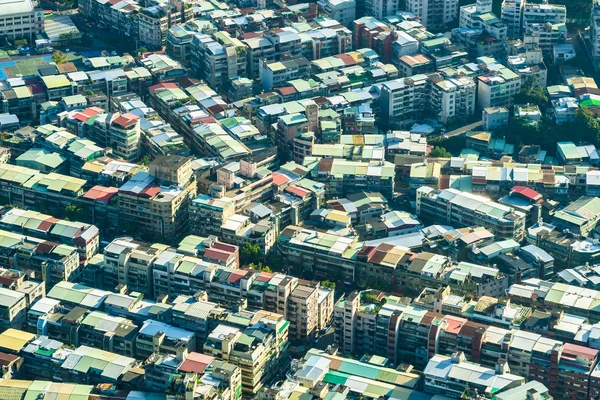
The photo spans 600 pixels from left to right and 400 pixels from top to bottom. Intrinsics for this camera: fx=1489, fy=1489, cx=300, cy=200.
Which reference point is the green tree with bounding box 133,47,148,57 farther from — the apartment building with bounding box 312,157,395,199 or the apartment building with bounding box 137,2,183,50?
the apartment building with bounding box 312,157,395,199

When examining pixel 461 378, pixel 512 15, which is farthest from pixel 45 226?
pixel 512 15

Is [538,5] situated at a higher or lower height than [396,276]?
higher

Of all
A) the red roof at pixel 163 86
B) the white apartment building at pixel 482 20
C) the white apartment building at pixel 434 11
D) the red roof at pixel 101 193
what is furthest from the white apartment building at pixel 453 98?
the red roof at pixel 101 193

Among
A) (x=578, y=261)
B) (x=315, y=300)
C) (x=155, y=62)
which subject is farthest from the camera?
(x=155, y=62)

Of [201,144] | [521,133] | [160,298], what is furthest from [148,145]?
[521,133]

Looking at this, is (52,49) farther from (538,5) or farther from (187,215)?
(538,5)

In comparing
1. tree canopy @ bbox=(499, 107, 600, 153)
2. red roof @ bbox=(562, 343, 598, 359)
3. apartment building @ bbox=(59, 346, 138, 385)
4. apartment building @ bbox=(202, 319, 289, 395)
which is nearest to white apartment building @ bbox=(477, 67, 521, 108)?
tree canopy @ bbox=(499, 107, 600, 153)

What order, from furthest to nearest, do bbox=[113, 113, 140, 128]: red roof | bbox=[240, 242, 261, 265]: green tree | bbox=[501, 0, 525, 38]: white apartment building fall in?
bbox=[501, 0, 525, 38]: white apartment building
bbox=[113, 113, 140, 128]: red roof
bbox=[240, 242, 261, 265]: green tree

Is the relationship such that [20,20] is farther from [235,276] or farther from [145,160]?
[235,276]
